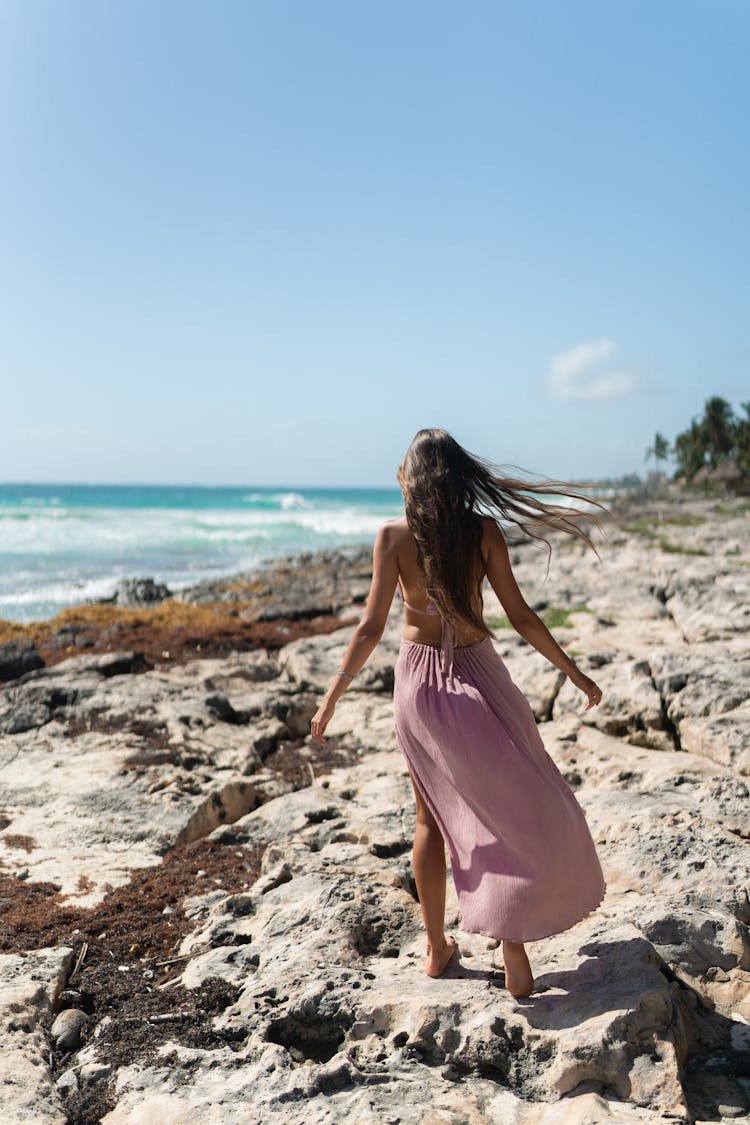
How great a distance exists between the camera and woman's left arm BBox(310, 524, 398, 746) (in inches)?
136

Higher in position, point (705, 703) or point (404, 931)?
point (705, 703)

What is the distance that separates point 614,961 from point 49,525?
5067 centimetres

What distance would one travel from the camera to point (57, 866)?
17.0 feet

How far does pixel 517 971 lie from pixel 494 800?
61cm

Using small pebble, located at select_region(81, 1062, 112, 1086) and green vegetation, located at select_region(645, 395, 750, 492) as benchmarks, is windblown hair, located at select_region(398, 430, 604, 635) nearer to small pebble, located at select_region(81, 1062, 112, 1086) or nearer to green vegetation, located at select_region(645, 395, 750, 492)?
small pebble, located at select_region(81, 1062, 112, 1086)

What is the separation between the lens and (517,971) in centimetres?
305

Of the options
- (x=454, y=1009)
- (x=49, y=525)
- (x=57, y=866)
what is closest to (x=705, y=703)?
(x=454, y=1009)

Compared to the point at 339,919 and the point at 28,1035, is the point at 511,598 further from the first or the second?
the point at 28,1035

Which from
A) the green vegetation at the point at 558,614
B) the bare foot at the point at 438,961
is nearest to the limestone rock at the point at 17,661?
the green vegetation at the point at 558,614

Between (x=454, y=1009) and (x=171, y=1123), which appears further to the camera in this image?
(x=454, y=1009)

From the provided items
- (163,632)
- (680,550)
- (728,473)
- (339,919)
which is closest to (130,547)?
(163,632)

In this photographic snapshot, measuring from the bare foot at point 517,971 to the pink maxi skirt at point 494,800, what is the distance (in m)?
0.05

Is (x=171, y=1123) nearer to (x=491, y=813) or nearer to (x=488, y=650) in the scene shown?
(x=491, y=813)

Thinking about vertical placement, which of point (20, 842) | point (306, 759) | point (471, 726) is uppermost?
point (471, 726)
